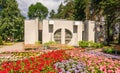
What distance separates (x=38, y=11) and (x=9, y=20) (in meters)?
39.0

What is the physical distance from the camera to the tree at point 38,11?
90.6 metres

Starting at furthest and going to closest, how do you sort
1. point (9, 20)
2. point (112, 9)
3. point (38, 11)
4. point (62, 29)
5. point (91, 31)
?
point (38, 11) → point (9, 20) → point (91, 31) → point (62, 29) → point (112, 9)

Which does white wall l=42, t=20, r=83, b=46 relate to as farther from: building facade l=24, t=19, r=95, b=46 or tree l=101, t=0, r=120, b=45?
tree l=101, t=0, r=120, b=45

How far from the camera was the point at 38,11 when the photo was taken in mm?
91938

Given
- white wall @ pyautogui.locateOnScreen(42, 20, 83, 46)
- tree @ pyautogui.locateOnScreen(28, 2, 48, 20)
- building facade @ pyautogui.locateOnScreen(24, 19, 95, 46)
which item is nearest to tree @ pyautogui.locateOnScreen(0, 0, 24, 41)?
building facade @ pyautogui.locateOnScreen(24, 19, 95, 46)

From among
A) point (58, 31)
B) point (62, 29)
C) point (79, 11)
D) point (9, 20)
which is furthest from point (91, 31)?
point (9, 20)

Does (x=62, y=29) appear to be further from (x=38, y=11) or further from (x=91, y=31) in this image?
(x=38, y=11)

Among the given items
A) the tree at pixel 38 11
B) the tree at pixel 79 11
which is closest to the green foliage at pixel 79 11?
the tree at pixel 79 11

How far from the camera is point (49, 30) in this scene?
32.5 m

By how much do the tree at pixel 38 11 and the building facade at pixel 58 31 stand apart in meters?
56.6

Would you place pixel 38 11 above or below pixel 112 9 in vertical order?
above

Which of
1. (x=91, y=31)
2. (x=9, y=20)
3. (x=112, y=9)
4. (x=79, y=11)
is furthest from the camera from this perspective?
(x=9, y=20)

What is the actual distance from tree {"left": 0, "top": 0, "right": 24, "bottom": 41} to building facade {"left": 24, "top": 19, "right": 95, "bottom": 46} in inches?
770

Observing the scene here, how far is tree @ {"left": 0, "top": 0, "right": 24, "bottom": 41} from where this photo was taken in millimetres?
52344
